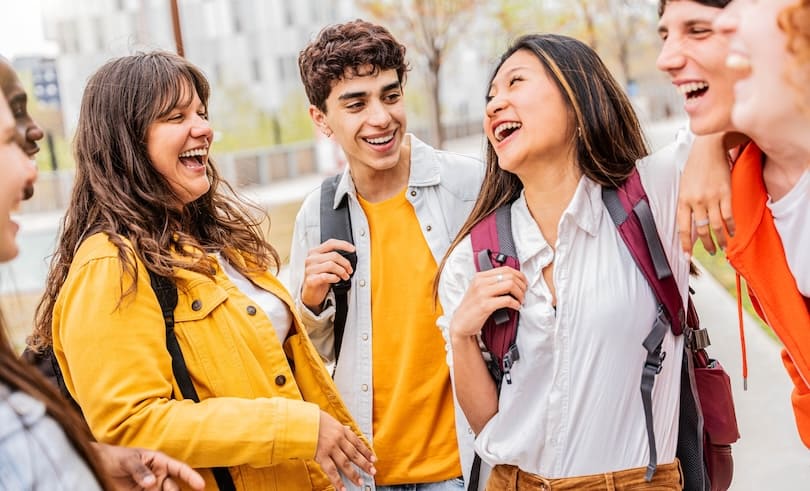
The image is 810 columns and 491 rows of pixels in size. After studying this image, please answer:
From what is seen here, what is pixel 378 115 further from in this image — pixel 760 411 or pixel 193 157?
pixel 760 411

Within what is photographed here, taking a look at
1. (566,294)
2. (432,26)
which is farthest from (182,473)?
(432,26)

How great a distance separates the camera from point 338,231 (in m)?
2.89

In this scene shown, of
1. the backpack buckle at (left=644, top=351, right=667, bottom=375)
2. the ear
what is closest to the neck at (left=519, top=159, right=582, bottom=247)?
the backpack buckle at (left=644, top=351, right=667, bottom=375)

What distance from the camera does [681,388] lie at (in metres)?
2.18

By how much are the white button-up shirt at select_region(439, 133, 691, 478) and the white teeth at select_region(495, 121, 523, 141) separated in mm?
246

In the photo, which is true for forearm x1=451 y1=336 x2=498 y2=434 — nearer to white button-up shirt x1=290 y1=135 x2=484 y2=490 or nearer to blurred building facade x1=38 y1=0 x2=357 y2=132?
white button-up shirt x1=290 y1=135 x2=484 y2=490

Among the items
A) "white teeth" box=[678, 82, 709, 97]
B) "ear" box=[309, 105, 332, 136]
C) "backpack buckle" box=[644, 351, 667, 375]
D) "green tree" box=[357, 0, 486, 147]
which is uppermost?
"green tree" box=[357, 0, 486, 147]

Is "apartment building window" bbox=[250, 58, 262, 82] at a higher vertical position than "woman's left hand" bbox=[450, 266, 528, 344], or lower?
higher

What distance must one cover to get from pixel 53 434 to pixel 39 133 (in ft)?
1.69

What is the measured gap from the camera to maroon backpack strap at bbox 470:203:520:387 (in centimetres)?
212

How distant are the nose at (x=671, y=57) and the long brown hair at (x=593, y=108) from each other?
16.4 inches

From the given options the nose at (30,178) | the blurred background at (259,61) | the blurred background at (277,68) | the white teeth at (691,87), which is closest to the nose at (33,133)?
the nose at (30,178)

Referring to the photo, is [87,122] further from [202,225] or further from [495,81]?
[495,81]

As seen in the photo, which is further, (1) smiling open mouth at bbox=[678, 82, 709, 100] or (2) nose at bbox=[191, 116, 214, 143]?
(2) nose at bbox=[191, 116, 214, 143]
